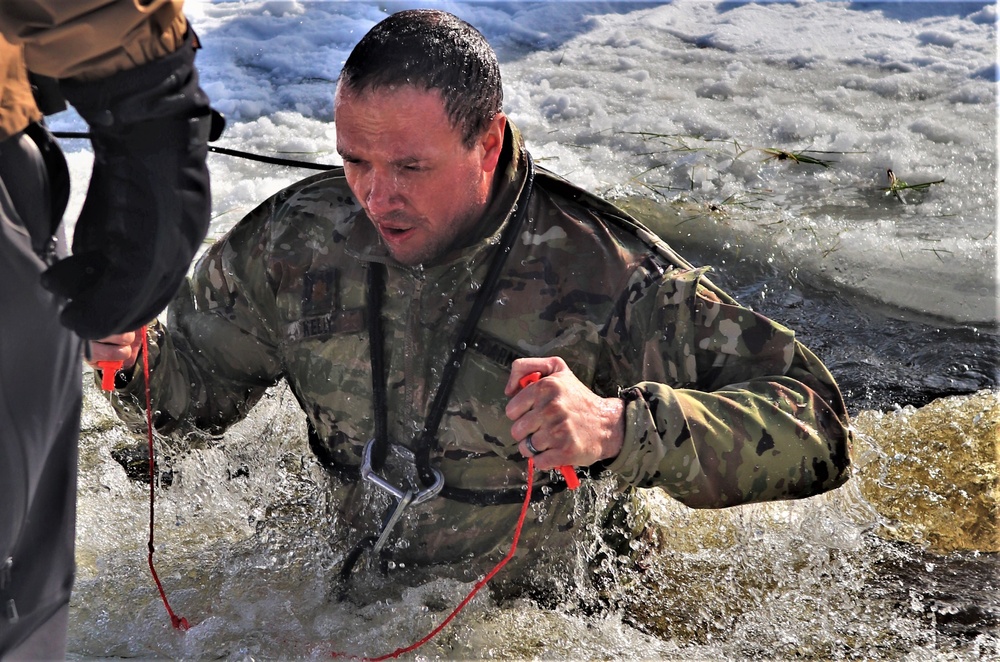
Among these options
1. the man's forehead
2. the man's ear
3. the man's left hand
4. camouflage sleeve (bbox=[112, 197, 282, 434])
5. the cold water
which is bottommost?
the cold water

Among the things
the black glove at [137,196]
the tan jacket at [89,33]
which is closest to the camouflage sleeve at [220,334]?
the black glove at [137,196]

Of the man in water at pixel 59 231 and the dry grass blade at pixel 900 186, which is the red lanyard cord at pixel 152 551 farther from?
the dry grass blade at pixel 900 186

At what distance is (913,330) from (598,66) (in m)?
3.61

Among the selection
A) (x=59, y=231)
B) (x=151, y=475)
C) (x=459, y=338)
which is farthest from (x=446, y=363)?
(x=59, y=231)

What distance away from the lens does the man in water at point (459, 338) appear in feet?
8.03

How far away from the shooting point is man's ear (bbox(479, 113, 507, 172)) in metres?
2.59

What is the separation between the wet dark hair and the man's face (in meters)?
0.03

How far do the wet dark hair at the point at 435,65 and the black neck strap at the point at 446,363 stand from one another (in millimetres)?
271

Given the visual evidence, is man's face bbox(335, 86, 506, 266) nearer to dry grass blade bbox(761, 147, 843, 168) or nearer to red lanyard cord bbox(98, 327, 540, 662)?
red lanyard cord bbox(98, 327, 540, 662)

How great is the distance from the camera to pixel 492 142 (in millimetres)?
2613

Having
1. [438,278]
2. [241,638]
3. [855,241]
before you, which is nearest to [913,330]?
[855,241]

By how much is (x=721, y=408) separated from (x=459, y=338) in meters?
0.67

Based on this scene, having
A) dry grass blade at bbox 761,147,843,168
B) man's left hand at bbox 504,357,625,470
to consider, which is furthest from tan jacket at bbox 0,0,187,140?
dry grass blade at bbox 761,147,843,168

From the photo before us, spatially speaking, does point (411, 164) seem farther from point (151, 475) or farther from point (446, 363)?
point (151, 475)
